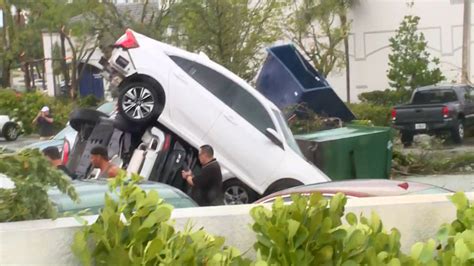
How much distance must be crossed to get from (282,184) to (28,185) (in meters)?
8.75

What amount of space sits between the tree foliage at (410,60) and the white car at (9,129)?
12.4m

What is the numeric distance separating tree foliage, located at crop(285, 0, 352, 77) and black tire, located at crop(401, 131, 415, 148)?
656cm

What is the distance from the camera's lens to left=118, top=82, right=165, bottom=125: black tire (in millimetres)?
11586

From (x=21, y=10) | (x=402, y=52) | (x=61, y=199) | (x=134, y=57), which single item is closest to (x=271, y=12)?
(x=402, y=52)

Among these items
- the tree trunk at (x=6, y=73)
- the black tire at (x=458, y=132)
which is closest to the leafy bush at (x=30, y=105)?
the tree trunk at (x=6, y=73)

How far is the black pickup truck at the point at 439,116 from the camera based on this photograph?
20.4m

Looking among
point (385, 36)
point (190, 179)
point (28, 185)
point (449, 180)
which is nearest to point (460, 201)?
point (28, 185)

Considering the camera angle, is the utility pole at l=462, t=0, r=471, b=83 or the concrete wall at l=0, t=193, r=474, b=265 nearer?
the concrete wall at l=0, t=193, r=474, b=265

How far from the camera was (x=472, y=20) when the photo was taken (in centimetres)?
2906

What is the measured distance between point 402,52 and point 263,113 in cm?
1599

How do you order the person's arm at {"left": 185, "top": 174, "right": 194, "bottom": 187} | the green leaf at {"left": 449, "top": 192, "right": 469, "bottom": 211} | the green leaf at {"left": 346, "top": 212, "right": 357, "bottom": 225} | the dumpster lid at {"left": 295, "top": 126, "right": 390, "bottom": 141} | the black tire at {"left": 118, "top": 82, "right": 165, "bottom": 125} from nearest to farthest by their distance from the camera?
the green leaf at {"left": 346, "top": 212, "right": 357, "bottom": 225}, the green leaf at {"left": 449, "top": 192, "right": 469, "bottom": 211}, the person's arm at {"left": 185, "top": 174, "right": 194, "bottom": 187}, the black tire at {"left": 118, "top": 82, "right": 165, "bottom": 125}, the dumpster lid at {"left": 295, "top": 126, "right": 390, "bottom": 141}

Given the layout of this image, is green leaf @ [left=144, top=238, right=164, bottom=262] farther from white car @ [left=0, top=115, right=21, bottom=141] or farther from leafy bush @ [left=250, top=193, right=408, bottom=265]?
white car @ [left=0, top=115, right=21, bottom=141]

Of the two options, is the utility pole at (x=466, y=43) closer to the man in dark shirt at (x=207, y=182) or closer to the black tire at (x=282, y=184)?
the black tire at (x=282, y=184)

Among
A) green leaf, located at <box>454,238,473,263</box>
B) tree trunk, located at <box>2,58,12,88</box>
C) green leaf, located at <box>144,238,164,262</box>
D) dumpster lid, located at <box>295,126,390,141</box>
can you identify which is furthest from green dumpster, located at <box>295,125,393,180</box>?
tree trunk, located at <box>2,58,12,88</box>
